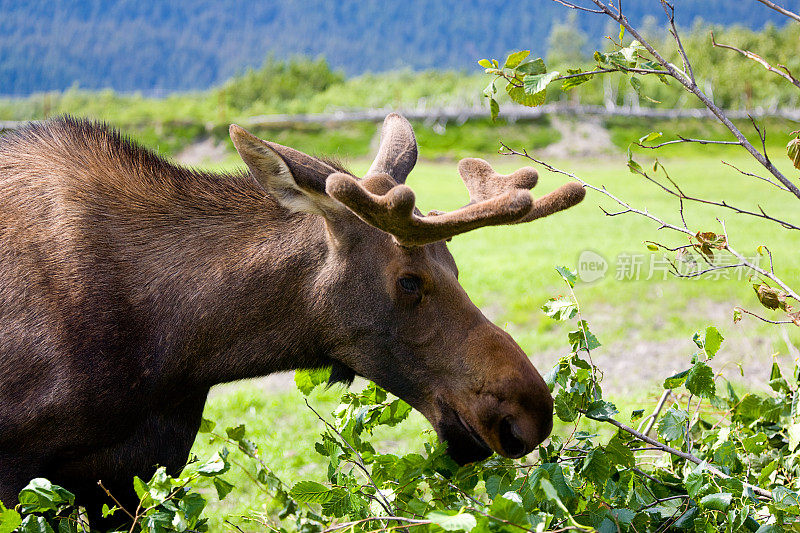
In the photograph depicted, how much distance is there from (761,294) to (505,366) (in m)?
0.94

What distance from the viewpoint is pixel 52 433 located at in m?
2.56

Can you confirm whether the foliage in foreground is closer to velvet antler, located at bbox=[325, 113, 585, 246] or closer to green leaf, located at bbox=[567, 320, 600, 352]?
green leaf, located at bbox=[567, 320, 600, 352]

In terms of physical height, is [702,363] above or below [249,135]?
below

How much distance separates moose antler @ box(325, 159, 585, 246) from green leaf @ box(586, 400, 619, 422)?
2.41ft

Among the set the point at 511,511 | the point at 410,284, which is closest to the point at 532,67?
the point at 410,284

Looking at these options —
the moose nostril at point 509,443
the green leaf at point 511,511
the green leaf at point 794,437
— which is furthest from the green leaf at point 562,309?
the green leaf at point 511,511

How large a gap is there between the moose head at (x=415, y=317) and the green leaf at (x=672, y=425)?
0.56 m

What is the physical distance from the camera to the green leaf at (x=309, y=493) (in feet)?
8.04

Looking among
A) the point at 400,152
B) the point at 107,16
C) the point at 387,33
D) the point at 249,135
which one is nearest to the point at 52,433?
the point at 249,135

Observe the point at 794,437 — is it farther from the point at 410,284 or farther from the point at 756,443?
the point at 410,284

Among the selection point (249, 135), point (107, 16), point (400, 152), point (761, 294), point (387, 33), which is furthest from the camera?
point (387, 33)

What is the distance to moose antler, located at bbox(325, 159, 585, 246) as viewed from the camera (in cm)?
227

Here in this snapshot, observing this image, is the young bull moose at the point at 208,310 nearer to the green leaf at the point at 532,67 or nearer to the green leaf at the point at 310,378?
the green leaf at the point at 310,378

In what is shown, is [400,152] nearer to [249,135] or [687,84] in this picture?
[249,135]
